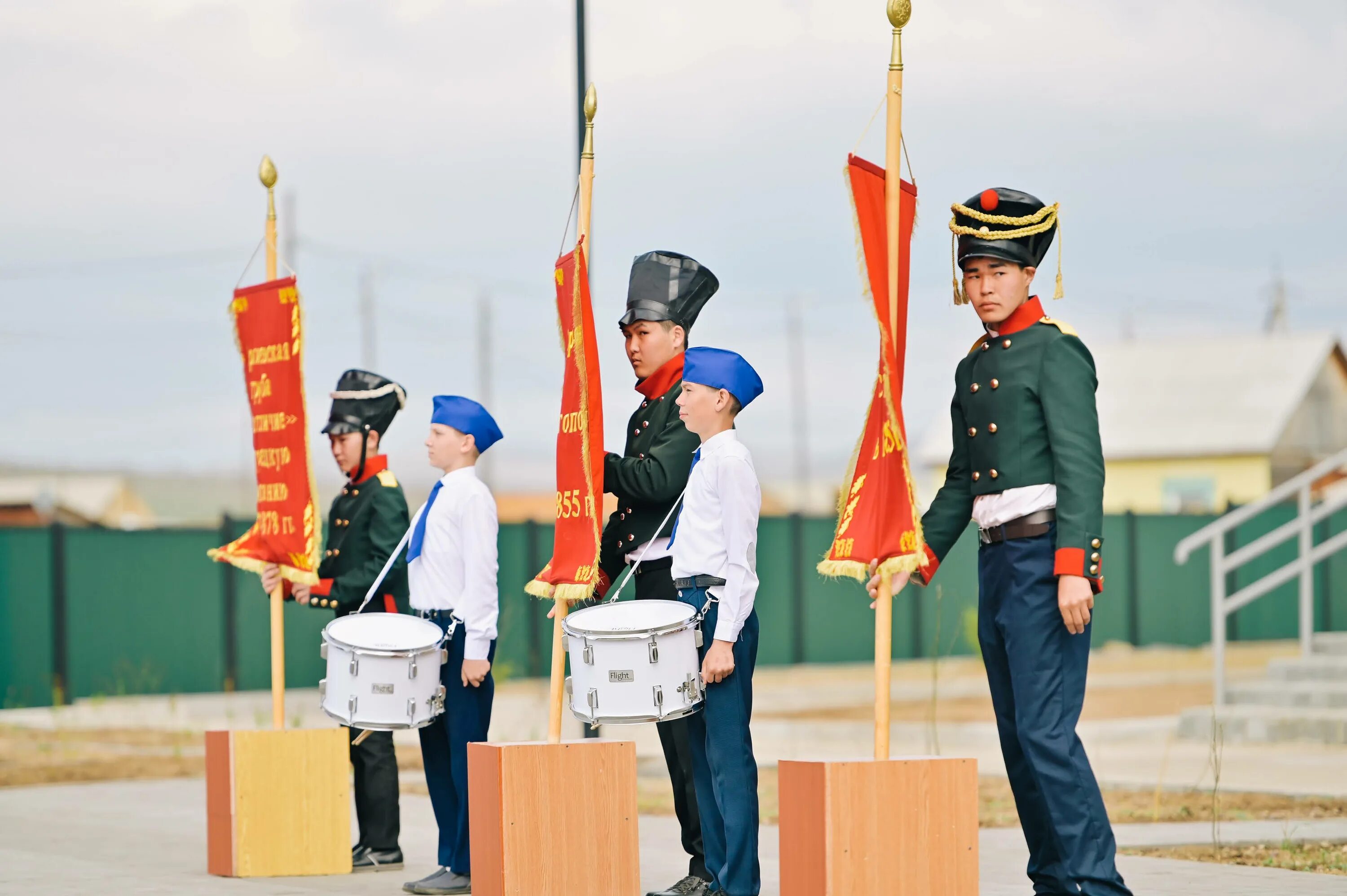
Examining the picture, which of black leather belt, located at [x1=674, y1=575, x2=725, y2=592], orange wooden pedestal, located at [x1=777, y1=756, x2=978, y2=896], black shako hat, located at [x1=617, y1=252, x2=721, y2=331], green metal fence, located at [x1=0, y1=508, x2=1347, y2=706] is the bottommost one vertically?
green metal fence, located at [x1=0, y1=508, x2=1347, y2=706]

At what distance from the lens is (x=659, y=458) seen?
6812mm

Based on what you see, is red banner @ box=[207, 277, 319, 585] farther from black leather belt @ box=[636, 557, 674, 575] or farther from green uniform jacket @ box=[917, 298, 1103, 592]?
green uniform jacket @ box=[917, 298, 1103, 592]

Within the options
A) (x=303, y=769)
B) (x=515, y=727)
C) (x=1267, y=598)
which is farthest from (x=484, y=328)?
(x=303, y=769)

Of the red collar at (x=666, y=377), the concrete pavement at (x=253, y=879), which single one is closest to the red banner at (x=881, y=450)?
the red collar at (x=666, y=377)

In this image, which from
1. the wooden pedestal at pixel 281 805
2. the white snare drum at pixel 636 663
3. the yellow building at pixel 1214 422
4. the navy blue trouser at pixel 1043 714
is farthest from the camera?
the yellow building at pixel 1214 422

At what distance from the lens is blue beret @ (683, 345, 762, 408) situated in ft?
21.6

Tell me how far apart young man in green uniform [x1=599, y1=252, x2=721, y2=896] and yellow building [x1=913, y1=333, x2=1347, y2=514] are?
38.2m

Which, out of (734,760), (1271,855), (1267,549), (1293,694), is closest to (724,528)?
(734,760)

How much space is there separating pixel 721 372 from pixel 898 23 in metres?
1.41

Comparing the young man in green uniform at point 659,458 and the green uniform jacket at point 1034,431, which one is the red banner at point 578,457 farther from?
the green uniform jacket at point 1034,431

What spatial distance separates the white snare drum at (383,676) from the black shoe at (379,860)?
121cm

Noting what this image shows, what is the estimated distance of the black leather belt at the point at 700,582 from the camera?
6461mm

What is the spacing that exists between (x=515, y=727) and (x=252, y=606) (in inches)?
251

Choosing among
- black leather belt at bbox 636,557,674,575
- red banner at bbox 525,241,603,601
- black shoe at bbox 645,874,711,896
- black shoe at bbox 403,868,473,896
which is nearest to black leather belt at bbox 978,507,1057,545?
black leather belt at bbox 636,557,674,575
